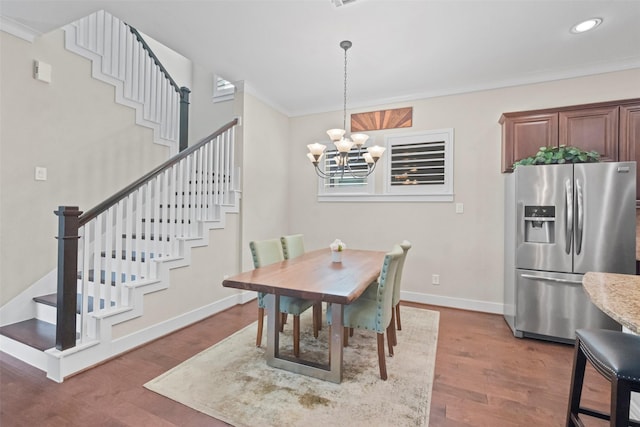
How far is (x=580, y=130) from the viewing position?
3.05 metres

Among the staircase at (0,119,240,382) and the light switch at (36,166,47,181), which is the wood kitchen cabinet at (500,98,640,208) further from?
the light switch at (36,166,47,181)

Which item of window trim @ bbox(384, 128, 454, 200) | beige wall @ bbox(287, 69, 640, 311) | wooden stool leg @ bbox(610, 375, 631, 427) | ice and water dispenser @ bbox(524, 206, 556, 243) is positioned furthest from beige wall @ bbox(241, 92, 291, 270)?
wooden stool leg @ bbox(610, 375, 631, 427)

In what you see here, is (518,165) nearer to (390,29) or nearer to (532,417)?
(390,29)

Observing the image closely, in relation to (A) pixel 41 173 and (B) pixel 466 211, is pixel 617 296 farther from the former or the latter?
(A) pixel 41 173

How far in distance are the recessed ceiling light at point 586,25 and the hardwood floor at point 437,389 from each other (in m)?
2.91

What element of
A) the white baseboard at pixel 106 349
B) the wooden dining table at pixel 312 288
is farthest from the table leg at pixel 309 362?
the white baseboard at pixel 106 349

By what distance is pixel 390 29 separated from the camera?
2.63 metres

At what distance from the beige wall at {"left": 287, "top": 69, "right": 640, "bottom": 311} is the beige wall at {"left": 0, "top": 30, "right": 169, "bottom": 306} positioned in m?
3.39

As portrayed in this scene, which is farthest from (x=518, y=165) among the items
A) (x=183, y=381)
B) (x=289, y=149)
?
(x=183, y=381)

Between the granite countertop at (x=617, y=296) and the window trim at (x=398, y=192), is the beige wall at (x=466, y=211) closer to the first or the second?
the window trim at (x=398, y=192)

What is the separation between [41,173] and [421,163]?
4.30 metres

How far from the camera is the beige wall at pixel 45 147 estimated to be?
2604 mm

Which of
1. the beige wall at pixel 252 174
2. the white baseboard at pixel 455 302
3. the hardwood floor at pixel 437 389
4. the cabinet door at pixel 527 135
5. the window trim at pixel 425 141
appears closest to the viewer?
the hardwood floor at pixel 437 389

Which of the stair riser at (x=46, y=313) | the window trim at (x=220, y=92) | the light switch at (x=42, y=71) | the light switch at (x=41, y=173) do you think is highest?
the window trim at (x=220, y=92)
